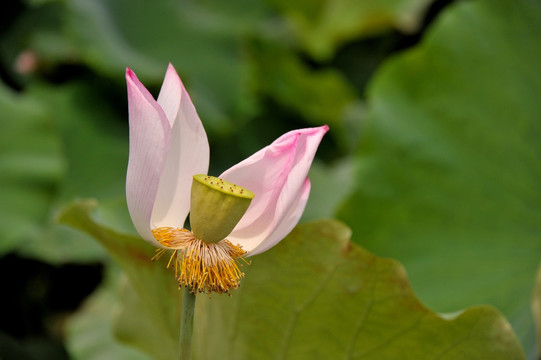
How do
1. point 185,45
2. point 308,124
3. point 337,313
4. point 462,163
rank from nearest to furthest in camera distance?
point 337,313, point 462,163, point 185,45, point 308,124

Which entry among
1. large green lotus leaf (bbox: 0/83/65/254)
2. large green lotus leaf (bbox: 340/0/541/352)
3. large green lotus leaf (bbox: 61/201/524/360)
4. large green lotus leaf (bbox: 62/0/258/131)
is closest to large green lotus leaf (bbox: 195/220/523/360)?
large green lotus leaf (bbox: 61/201/524/360)

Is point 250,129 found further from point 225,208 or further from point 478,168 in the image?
point 225,208

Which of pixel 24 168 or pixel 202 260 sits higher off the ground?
pixel 202 260

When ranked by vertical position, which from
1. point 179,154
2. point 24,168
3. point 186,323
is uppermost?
point 179,154

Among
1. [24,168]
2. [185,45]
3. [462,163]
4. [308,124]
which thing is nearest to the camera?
[462,163]

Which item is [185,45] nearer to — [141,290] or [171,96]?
[141,290]

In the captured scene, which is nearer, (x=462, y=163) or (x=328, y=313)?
(x=328, y=313)

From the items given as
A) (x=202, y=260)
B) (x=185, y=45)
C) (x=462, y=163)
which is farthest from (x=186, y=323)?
(x=185, y=45)
